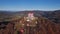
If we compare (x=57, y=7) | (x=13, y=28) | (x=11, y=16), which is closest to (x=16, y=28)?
(x=13, y=28)

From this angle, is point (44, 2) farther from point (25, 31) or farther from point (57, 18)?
point (25, 31)

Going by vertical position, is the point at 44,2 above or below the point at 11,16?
above

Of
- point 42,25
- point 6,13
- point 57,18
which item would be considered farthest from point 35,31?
point 6,13

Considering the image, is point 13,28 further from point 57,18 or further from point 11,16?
point 57,18

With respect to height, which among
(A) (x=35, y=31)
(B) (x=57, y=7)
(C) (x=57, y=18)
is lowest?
(A) (x=35, y=31)

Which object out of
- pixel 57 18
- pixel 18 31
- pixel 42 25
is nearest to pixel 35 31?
pixel 42 25

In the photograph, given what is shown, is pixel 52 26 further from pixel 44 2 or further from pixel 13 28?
pixel 13 28

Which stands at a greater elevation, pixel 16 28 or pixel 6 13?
pixel 6 13
